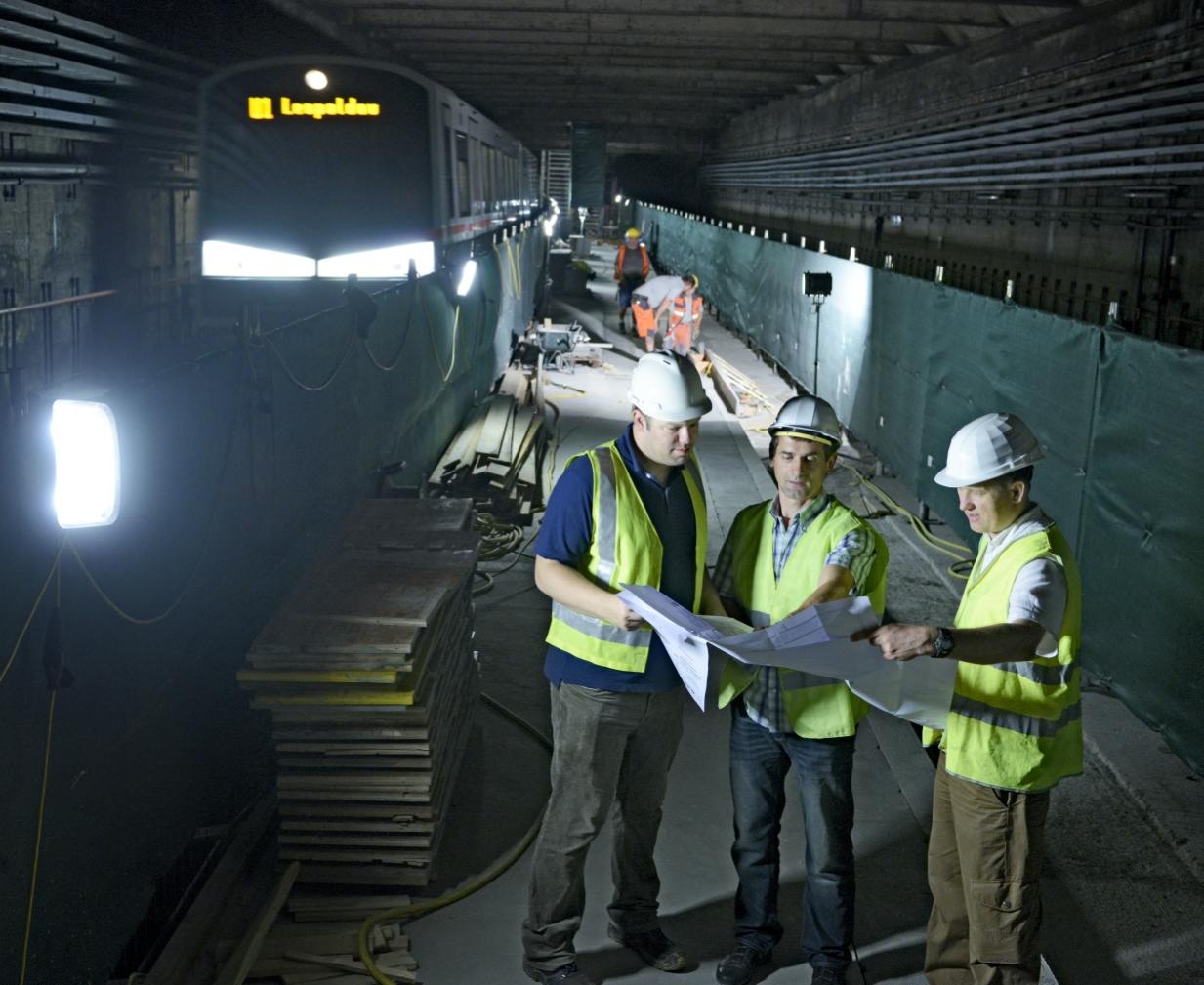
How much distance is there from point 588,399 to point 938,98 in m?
6.13

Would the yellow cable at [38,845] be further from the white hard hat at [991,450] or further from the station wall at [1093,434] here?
the station wall at [1093,434]

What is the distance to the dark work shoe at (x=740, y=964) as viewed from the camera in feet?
13.0

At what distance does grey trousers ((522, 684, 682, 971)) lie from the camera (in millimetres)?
3764

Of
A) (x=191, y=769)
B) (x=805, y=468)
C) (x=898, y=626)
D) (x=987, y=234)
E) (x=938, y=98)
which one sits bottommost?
(x=191, y=769)

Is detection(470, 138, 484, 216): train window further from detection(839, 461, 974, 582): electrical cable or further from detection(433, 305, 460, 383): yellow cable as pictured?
detection(839, 461, 974, 582): electrical cable

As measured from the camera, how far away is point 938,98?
15.2 m

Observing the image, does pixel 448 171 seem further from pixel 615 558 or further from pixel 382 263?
pixel 615 558

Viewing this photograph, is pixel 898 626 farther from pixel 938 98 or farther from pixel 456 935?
pixel 938 98

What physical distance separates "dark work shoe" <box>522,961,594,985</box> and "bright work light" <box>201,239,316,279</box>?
9510mm

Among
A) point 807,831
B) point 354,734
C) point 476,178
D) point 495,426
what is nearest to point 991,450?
point 807,831

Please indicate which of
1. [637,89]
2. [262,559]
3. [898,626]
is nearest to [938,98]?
[637,89]

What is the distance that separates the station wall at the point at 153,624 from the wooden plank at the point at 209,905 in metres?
0.21

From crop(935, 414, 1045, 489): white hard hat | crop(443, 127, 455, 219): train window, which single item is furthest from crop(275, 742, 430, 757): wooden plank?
crop(443, 127, 455, 219): train window

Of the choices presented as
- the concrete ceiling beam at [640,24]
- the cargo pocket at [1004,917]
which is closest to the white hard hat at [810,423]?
the cargo pocket at [1004,917]
